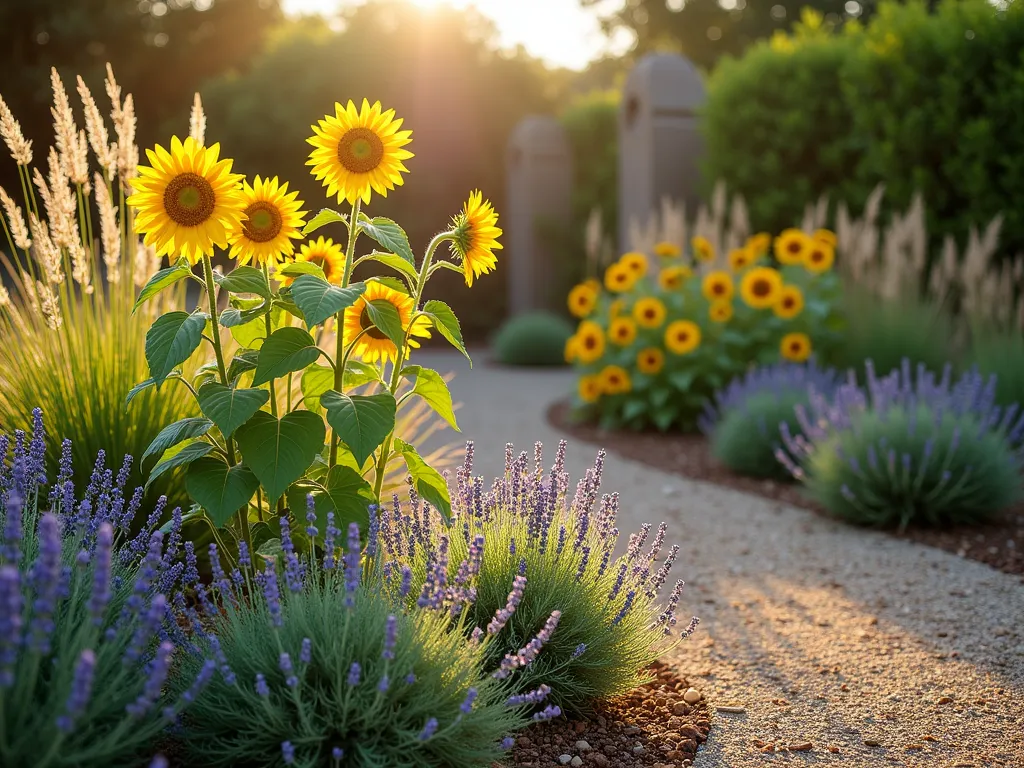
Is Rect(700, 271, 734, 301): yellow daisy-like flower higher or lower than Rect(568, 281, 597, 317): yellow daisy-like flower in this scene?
higher

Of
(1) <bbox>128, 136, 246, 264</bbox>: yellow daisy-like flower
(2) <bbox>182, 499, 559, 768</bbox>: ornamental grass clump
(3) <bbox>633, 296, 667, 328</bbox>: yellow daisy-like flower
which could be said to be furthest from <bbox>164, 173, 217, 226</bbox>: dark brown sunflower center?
(3) <bbox>633, 296, 667, 328</bbox>: yellow daisy-like flower

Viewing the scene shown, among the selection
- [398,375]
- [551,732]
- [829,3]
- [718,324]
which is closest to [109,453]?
[398,375]

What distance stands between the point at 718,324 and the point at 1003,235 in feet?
6.54

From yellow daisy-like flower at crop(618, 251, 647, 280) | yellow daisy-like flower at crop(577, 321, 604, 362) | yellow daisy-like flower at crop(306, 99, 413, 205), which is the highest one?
yellow daisy-like flower at crop(306, 99, 413, 205)

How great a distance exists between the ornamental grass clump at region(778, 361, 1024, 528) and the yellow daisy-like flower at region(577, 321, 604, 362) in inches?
92.2

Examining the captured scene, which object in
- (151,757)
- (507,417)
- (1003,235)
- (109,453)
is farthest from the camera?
(507,417)

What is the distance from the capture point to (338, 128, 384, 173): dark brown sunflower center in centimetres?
192

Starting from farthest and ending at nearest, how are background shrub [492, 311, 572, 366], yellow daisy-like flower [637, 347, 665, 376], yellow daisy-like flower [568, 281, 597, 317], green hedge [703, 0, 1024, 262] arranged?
background shrub [492, 311, 572, 366]
yellow daisy-like flower [568, 281, 597, 317]
yellow daisy-like flower [637, 347, 665, 376]
green hedge [703, 0, 1024, 262]

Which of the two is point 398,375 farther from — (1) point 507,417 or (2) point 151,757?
(1) point 507,417

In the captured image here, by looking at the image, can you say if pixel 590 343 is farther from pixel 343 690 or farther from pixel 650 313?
pixel 343 690

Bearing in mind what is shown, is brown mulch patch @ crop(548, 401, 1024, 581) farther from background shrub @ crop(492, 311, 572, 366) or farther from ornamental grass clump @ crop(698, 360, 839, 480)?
background shrub @ crop(492, 311, 572, 366)

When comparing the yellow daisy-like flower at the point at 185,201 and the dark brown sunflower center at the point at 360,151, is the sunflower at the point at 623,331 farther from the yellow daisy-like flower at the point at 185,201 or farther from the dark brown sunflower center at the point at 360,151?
the yellow daisy-like flower at the point at 185,201

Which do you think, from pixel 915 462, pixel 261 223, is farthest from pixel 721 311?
pixel 261 223

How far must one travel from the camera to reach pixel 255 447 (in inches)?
72.7
